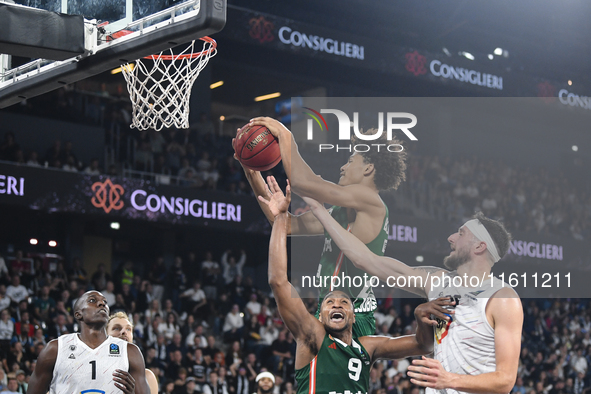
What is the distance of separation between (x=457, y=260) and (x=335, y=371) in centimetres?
88

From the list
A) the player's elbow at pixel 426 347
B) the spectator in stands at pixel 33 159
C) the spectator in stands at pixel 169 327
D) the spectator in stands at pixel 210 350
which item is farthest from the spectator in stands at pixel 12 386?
the player's elbow at pixel 426 347

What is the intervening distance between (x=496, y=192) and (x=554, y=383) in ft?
37.2

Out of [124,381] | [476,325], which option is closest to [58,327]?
[124,381]

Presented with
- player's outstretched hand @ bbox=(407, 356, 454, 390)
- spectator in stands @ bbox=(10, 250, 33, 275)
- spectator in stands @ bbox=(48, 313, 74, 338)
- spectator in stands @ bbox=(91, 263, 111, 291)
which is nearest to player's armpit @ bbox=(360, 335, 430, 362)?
player's outstretched hand @ bbox=(407, 356, 454, 390)

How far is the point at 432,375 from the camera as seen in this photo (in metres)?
3.53

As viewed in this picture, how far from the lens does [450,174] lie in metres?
6.04

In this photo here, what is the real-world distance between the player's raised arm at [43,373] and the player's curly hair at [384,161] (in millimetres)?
2214

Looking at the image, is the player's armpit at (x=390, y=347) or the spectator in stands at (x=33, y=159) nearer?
the player's armpit at (x=390, y=347)

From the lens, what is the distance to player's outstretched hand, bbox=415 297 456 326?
12.3 ft

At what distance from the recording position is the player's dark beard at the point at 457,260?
3.95 metres

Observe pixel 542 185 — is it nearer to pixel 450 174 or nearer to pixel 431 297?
pixel 450 174

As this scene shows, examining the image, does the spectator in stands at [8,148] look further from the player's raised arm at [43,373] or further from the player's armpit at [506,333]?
the player's armpit at [506,333]

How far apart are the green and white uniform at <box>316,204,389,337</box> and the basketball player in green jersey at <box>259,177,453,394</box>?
532mm

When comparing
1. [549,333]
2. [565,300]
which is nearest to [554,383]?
[549,333]
